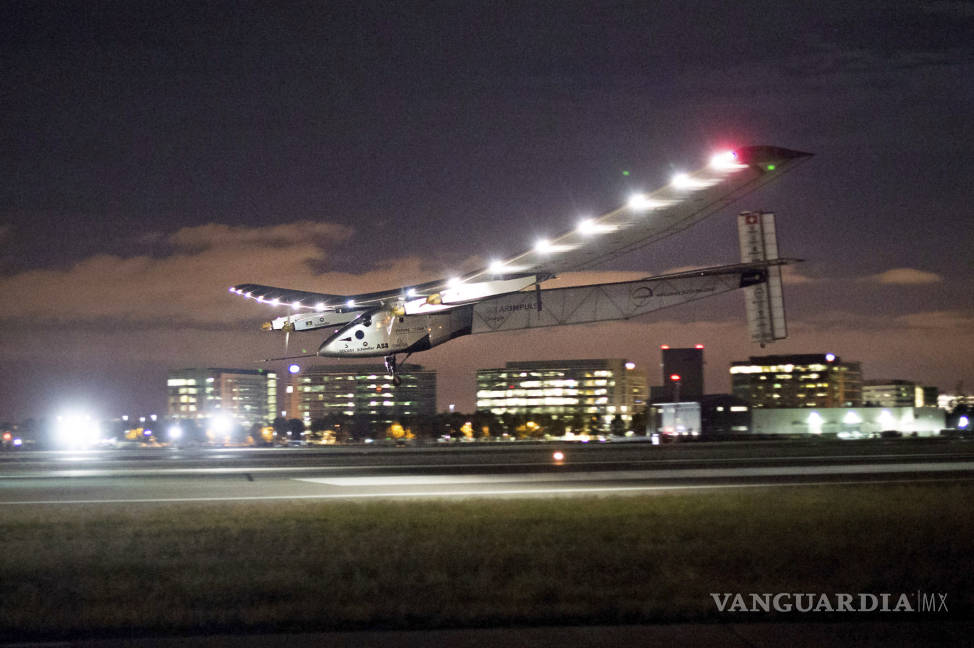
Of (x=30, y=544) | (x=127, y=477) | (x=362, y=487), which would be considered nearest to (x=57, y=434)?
(x=127, y=477)

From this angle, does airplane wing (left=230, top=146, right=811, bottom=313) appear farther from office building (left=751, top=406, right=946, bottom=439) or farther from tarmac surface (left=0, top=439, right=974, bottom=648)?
office building (left=751, top=406, right=946, bottom=439)

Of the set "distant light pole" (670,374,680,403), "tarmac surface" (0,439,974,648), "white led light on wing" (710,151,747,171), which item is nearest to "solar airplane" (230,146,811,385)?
"white led light on wing" (710,151,747,171)

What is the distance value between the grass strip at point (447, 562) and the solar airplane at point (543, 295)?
11044 millimetres

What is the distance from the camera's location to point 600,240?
28.9 metres

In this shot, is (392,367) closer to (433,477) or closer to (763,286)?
(433,477)

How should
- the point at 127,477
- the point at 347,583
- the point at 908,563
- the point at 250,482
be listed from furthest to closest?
the point at 127,477
the point at 250,482
the point at 908,563
the point at 347,583

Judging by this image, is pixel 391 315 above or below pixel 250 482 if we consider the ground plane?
above

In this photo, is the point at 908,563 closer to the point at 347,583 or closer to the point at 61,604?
the point at 347,583

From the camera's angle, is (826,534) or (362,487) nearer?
(826,534)

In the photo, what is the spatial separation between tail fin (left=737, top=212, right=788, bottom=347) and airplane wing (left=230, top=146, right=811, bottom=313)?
8618 millimetres

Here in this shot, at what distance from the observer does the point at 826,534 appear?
14820 millimetres

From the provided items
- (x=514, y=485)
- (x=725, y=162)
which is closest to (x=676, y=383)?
(x=514, y=485)

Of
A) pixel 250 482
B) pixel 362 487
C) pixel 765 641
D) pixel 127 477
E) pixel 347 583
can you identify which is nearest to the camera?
pixel 765 641

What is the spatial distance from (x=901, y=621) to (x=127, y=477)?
28803 millimetres
